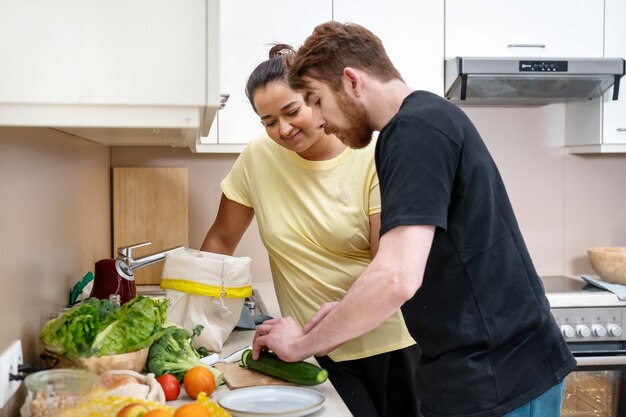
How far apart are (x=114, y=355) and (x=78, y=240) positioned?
0.82m

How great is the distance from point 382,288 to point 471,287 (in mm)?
179

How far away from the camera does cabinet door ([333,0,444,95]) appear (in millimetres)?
2816

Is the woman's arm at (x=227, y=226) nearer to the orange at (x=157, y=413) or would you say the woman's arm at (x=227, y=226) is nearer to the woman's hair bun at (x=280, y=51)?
the woman's hair bun at (x=280, y=51)

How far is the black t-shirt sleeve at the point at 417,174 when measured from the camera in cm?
126

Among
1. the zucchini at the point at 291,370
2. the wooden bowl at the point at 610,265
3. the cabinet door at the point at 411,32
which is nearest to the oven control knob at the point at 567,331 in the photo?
the wooden bowl at the point at 610,265

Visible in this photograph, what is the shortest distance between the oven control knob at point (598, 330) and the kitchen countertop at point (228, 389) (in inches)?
42.0

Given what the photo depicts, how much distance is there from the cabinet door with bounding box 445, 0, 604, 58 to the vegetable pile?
67.5 inches

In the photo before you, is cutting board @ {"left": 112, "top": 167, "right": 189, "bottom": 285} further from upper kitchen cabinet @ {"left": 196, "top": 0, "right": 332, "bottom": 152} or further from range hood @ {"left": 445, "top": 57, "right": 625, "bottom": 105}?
range hood @ {"left": 445, "top": 57, "right": 625, "bottom": 105}

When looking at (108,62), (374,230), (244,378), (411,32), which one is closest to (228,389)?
(244,378)

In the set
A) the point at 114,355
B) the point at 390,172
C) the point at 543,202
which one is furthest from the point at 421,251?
the point at 543,202

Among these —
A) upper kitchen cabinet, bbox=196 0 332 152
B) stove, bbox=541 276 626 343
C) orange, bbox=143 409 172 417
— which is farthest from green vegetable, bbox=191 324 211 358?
stove, bbox=541 276 626 343

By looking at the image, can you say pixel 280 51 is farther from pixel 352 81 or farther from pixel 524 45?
pixel 524 45

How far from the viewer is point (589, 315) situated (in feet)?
8.73

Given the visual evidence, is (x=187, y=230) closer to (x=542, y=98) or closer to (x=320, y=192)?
(x=320, y=192)
